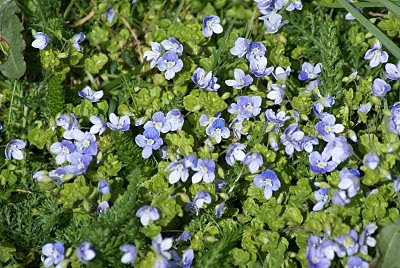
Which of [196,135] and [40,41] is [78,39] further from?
[196,135]

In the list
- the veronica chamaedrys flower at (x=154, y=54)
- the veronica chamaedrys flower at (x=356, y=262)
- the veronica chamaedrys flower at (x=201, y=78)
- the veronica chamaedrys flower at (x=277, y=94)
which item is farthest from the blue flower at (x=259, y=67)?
the veronica chamaedrys flower at (x=356, y=262)

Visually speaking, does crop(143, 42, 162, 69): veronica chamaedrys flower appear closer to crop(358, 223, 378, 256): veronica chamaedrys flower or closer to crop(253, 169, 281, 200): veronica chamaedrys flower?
crop(253, 169, 281, 200): veronica chamaedrys flower

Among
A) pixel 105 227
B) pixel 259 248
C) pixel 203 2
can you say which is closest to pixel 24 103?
pixel 105 227

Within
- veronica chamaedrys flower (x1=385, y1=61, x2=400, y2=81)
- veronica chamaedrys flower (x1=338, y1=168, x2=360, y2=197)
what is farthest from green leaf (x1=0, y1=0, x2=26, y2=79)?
veronica chamaedrys flower (x1=385, y1=61, x2=400, y2=81)

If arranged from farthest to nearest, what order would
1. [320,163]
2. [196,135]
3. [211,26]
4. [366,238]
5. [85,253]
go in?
[211,26]
[196,135]
[320,163]
[366,238]
[85,253]

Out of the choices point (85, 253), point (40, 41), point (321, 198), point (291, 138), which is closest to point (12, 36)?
point (40, 41)

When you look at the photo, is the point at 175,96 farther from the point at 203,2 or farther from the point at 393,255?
the point at 393,255
